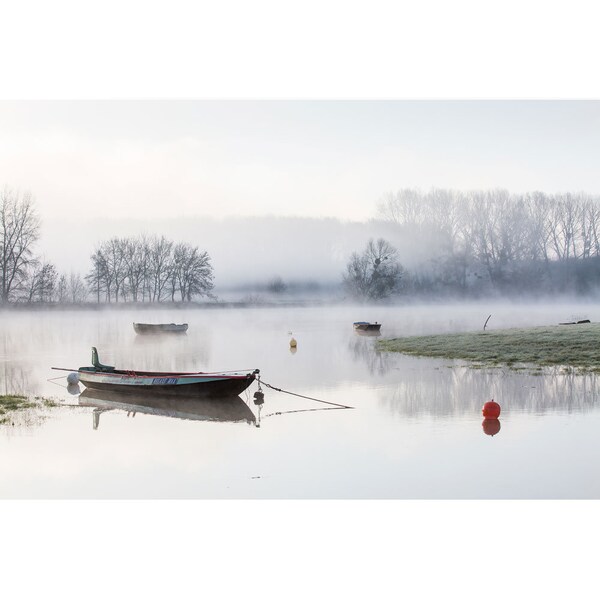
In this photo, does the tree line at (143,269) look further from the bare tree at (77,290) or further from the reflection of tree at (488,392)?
the reflection of tree at (488,392)

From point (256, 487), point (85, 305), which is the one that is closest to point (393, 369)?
point (256, 487)

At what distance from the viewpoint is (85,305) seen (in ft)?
235

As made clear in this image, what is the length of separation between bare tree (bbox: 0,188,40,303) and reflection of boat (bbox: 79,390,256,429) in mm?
29061

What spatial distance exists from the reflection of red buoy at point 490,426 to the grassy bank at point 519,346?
9.18 m

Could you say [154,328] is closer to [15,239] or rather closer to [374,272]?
[15,239]

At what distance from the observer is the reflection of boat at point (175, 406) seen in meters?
18.4

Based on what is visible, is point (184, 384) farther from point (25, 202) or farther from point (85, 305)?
point (85, 305)

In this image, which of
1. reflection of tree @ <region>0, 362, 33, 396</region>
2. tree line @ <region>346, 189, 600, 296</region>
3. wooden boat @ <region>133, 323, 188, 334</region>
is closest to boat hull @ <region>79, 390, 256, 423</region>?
reflection of tree @ <region>0, 362, 33, 396</region>

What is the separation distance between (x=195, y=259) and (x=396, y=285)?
1900cm

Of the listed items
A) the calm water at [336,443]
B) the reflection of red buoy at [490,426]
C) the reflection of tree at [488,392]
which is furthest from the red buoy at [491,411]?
the reflection of tree at [488,392]


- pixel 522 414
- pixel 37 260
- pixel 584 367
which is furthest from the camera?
pixel 37 260

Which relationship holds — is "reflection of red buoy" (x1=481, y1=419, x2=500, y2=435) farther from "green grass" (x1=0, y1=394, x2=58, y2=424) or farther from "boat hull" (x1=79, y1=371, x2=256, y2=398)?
"green grass" (x1=0, y1=394, x2=58, y2=424)

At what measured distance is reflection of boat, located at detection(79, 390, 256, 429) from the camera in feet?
60.4

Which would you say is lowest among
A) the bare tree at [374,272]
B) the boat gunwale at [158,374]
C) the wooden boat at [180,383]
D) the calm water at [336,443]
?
the calm water at [336,443]
